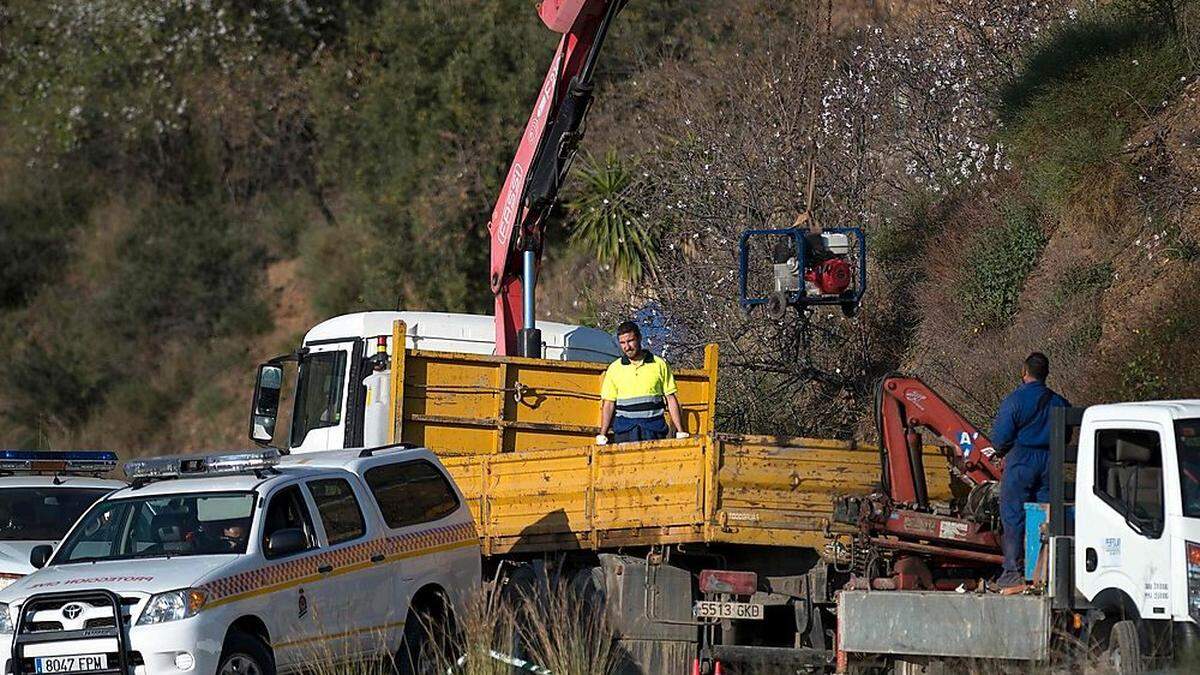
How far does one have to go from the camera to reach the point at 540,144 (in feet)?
54.9

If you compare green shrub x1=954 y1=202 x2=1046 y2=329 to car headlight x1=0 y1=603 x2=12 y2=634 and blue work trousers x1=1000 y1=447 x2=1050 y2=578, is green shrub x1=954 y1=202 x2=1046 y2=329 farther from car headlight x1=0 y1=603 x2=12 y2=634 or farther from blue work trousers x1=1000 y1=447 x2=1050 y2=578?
car headlight x1=0 y1=603 x2=12 y2=634

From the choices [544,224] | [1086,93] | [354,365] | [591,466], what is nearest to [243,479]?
[591,466]

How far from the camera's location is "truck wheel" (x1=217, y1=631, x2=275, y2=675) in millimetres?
10141


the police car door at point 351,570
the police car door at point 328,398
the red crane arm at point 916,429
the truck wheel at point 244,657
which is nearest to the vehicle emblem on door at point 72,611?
the truck wheel at point 244,657

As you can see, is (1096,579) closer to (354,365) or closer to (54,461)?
(354,365)

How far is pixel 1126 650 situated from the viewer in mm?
9422

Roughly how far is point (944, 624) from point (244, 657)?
4298mm

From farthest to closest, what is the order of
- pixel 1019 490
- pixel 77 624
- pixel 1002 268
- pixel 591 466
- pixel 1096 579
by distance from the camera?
1. pixel 1002 268
2. pixel 591 466
3. pixel 1019 490
4. pixel 77 624
5. pixel 1096 579

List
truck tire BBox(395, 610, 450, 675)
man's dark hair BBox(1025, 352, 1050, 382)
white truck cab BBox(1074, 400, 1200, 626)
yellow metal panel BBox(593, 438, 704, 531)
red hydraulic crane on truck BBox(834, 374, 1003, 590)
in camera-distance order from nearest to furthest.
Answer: white truck cab BBox(1074, 400, 1200, 626), red hydraulic crane on truck BBox(834, 374, 1003, 590), man's dark hair BBox(1025, 352, 1050, 382), truck tire BBox(395, 610, 450, 675), yellow metal panel BBox(593, 438, 704, 531)

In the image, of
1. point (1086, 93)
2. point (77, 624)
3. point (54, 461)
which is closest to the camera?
point (77, 624)

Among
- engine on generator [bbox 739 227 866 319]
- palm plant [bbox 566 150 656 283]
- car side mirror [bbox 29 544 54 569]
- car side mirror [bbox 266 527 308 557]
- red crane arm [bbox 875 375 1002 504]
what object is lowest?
car side mirror [bbox 29 544 54 569]

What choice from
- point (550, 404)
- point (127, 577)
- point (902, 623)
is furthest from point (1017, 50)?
point (127, 577)

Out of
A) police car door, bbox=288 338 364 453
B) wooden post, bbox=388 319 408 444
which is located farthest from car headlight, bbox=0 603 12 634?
police car door, bbox=288 338 364 453

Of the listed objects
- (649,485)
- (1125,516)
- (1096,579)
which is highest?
(649,485)
